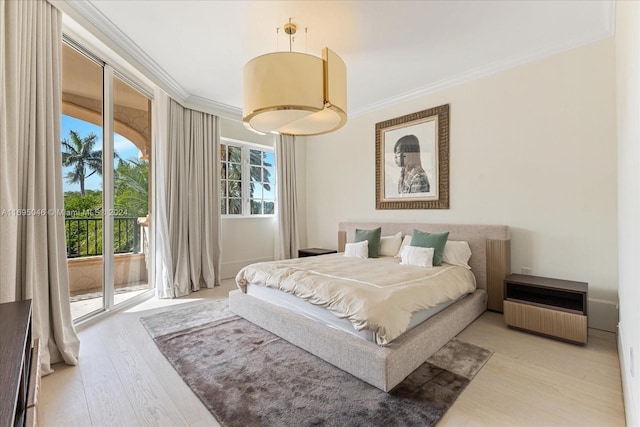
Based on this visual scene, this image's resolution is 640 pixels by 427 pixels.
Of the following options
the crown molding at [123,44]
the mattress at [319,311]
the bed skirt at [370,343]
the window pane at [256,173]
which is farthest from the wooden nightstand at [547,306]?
Answer: the crown molding at [123,44]

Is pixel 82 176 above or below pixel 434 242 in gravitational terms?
above

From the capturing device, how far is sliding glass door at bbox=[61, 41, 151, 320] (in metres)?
2.79

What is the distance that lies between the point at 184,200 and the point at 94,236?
4.15 ft

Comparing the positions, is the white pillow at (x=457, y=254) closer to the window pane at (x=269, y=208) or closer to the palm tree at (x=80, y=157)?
the window pane at (x=269, y=208)

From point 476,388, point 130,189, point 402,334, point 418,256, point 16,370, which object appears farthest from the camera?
point 130,189

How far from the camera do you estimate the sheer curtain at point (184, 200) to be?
3836mm

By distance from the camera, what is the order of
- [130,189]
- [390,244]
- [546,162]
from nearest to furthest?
[546,162] → [130,189] → [390,244]

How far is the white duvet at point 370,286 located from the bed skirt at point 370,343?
0.36 feet

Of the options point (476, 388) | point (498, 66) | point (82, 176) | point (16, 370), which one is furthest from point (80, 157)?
point (498, 66)

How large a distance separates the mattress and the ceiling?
246 centimetres

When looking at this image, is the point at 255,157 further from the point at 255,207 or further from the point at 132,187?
the point at 132,187

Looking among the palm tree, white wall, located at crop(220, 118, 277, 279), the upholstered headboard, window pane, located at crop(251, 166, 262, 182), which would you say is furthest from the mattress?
window pane, located at crop(251, 166, 262, 182)

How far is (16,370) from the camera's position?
0.97 metres

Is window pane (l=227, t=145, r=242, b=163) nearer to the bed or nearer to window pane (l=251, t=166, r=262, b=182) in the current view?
window pane (l=251, t=166, r=262, b=182)
